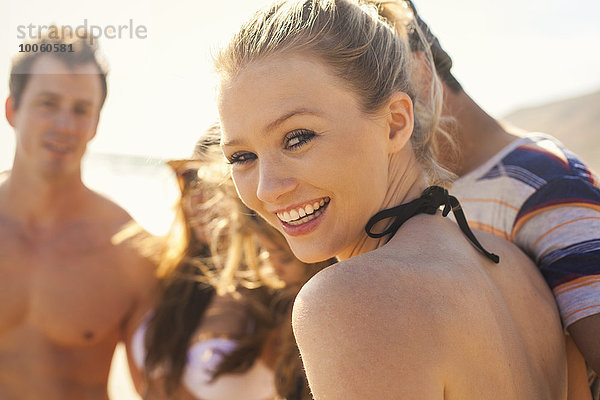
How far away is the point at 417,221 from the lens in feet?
4.30

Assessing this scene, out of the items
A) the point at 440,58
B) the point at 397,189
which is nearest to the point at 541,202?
the point at 397,189

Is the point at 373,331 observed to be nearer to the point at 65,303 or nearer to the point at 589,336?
the point at 589,336

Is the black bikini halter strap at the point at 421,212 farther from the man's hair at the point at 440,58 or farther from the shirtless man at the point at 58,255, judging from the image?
the shirtless man at the point at 58,255

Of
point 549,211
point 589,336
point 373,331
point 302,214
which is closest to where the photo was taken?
point 373,331

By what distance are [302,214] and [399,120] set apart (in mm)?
362

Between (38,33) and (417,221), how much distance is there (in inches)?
115

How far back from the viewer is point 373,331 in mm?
945


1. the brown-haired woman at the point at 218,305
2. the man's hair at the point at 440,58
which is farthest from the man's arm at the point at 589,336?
the brown-haired woman at the point at 218,305

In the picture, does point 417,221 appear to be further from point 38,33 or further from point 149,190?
point 149,190


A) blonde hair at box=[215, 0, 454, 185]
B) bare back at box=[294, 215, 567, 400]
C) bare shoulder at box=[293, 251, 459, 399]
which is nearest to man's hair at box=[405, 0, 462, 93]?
blonde hair at box=[215, 0, 454, 185]

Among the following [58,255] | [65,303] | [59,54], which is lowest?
[65,303]

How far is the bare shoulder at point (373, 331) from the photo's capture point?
93 centimetres

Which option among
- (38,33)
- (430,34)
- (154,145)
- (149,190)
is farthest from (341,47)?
(149,190)

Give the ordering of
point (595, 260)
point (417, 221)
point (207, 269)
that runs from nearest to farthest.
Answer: point (417, 221)
point (595, 260)
point (207, 269)
